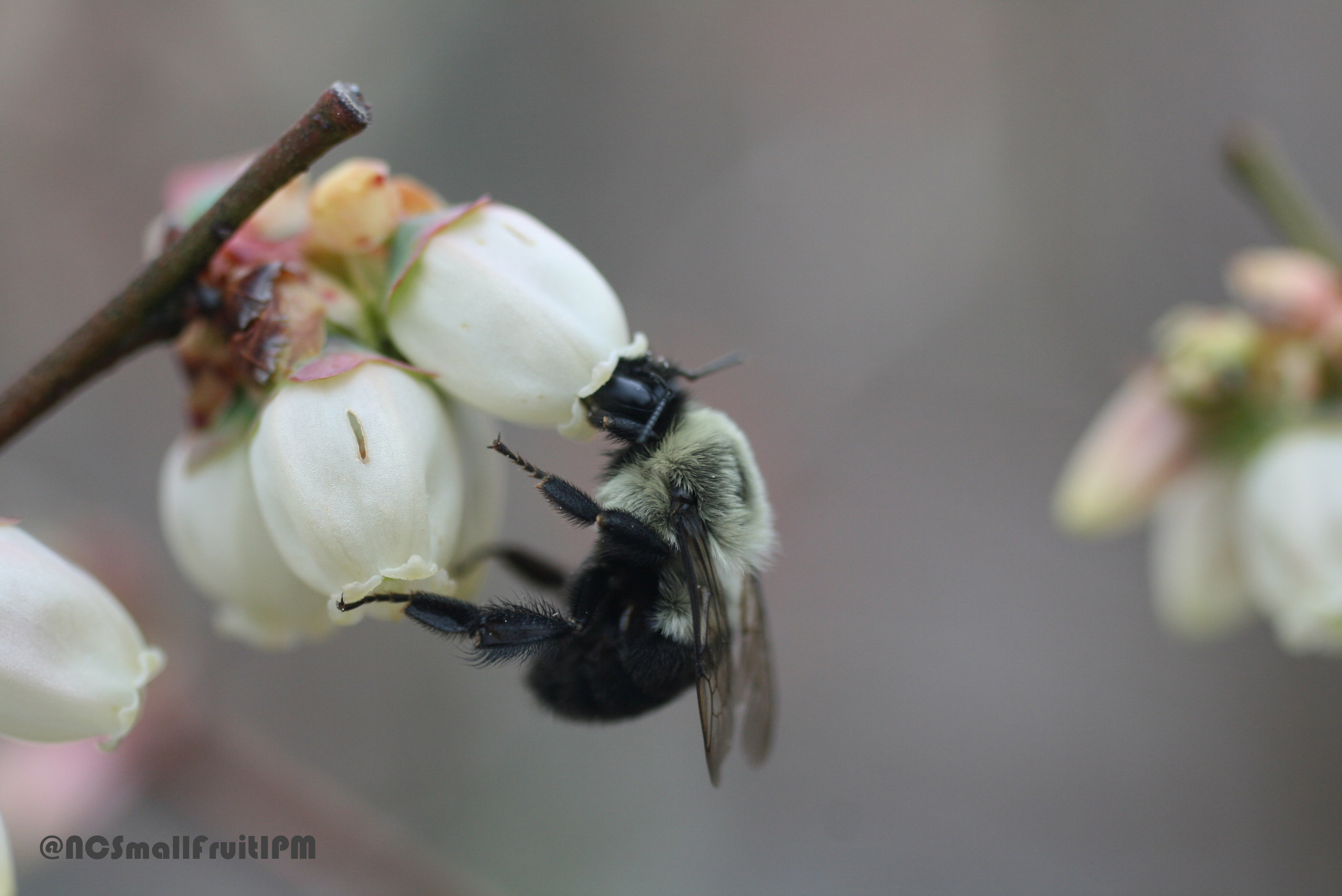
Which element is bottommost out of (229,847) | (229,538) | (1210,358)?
(229,847)

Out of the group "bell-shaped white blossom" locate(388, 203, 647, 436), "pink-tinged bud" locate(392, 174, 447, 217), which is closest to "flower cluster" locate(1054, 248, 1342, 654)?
"bell-shaped white blossom" locate(388, 203, 647, 436)

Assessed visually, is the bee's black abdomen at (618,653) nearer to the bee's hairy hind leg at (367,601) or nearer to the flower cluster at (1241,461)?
the bee's hairy hind leg at (367,601)

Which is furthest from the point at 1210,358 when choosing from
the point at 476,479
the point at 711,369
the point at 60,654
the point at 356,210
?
the point at 60,654

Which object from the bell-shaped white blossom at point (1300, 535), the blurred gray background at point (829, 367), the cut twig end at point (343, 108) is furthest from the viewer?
the blurred gray background at point (829, 367)

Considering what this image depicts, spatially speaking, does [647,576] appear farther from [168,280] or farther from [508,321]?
[168,280]

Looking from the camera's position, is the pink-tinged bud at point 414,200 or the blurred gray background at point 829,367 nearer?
the pink-tinged bud at point 414,200

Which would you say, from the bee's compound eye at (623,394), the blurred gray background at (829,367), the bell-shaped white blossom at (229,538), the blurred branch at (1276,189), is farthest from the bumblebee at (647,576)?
the blurred gray background at (829,367)
